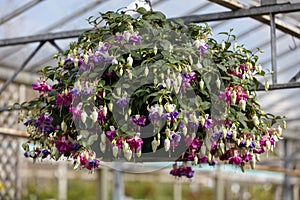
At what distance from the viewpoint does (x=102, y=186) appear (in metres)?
6.77

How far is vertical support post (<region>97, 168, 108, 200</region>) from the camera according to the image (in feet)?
22.1

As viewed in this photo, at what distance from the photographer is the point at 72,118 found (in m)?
2.39

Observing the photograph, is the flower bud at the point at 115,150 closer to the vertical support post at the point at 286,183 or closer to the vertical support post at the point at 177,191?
the vertical support post at the point at 286,183

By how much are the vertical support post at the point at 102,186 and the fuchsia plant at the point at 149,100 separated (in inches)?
162

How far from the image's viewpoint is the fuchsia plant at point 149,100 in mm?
2334

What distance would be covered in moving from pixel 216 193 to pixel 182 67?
691cm

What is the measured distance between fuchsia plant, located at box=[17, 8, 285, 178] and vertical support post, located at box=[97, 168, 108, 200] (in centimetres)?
412

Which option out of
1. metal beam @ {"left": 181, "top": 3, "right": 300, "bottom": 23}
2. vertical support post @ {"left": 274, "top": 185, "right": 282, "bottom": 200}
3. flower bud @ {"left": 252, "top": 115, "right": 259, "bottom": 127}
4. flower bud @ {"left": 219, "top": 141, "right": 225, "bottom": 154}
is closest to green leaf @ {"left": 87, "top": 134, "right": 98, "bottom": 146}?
flower bud @ {"left": 219, "top": 141, "right": 225, "bottom": 154}

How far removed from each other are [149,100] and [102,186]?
4.53 metres

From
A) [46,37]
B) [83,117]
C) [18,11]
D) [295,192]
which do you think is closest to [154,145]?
[83,117]

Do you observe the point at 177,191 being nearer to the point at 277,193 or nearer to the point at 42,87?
the point at 277,193

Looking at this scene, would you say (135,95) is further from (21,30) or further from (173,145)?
(21,30)

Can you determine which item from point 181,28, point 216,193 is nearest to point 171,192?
point 216,193

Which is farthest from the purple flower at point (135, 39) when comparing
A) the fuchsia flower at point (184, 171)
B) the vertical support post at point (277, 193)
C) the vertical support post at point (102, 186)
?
the vertical support post at point (277, 193)
